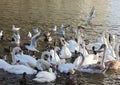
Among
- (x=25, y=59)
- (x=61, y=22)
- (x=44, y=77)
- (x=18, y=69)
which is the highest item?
(x=61, y=22)

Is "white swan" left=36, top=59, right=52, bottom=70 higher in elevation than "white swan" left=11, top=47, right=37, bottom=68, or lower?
lower

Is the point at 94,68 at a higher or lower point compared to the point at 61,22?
lower

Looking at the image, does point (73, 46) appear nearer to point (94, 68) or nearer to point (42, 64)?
point (94, 68)

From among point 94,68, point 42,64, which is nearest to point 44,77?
point 42,64

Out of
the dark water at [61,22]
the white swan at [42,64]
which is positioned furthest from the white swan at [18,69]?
the white swan at [42,64]

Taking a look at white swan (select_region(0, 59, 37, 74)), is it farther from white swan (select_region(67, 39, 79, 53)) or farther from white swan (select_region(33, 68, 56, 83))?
white swan (select_region(67, 39, 79, 53))

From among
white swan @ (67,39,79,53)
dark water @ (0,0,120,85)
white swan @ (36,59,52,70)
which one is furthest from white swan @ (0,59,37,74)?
white swan @ (67,39,79,53)

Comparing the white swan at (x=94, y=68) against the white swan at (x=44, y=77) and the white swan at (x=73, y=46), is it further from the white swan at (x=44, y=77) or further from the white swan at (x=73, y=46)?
the white swan at (x=73, y=46)

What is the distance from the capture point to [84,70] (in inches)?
706

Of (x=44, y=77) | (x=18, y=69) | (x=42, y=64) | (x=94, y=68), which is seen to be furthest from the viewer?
(x=94, y=68)

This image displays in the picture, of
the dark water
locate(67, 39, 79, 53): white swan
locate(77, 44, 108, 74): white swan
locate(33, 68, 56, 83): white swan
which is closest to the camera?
locate(33, 68, 56, 83): white swan

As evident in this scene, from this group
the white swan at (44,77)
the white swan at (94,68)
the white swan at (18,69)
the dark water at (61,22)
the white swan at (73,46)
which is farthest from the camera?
the white swan at (73,46)

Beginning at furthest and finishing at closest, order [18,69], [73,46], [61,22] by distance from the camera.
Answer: [61,22] → [73,46] → [18,69]

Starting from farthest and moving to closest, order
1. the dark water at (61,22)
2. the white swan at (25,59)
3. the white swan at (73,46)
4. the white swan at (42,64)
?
the white swan at (73,46) < the white swan at (25,59) < the white swan at (42,64) < the dark water at (61,22)
